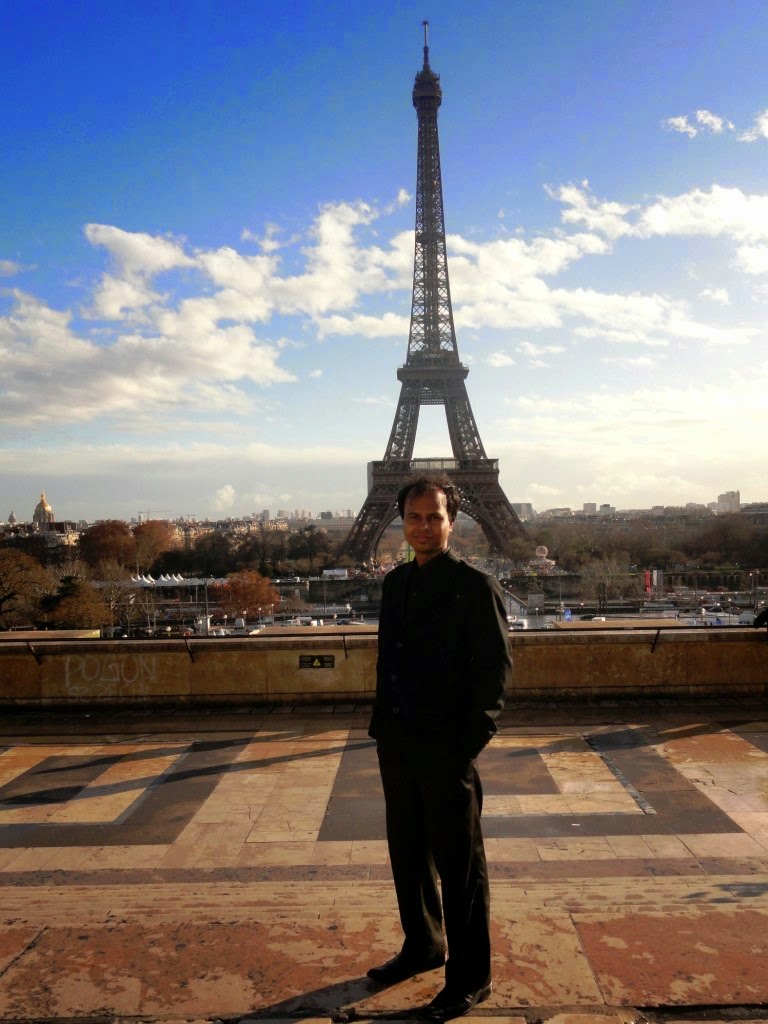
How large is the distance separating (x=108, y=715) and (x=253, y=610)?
40.6 meters

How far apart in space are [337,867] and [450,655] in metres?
1.71

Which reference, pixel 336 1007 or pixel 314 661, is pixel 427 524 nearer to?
pixel 336 1007

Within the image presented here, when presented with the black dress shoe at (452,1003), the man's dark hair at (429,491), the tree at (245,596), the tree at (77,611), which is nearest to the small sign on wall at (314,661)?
the man's dark hair at (429,491)

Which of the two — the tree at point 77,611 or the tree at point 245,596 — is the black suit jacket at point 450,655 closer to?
the tree at point 77,611

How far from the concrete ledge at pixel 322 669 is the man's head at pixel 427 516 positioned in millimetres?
4412

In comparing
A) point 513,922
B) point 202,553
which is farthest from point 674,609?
point 202,553

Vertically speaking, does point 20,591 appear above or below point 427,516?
below

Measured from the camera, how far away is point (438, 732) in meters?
2.79

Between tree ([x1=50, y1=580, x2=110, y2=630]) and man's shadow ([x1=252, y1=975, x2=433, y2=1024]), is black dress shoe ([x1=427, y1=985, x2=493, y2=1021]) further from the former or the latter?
tree ([x1=50, y1=580, x2=110, y2=630])

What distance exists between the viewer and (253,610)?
47188 millimetres

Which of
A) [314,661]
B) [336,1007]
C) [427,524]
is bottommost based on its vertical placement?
[336,1007]

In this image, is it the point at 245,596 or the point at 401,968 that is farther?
the point at 245,596


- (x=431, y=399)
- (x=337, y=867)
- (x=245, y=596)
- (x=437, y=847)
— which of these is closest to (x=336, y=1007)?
(x=437, y=847)

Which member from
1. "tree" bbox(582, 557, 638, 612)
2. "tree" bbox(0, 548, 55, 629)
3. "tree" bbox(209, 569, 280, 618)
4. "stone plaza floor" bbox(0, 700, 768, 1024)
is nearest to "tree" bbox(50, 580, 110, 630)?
"tree" bbox(0, 548, 55, 629)
